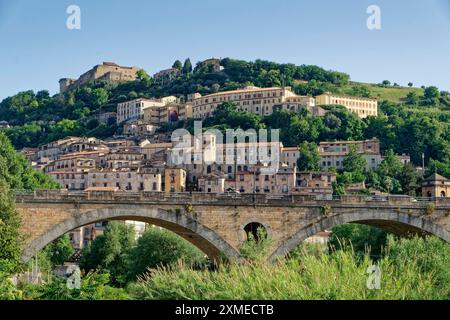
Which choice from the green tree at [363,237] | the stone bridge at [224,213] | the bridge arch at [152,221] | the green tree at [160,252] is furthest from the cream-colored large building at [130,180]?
the bridge arch at [152,221]

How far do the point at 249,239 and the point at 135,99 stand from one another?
336 feet

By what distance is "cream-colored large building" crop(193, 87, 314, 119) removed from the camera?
11600cm

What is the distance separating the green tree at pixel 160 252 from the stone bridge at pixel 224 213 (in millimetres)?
6265

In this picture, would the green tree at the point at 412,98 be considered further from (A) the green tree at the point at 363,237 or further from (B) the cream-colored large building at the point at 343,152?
(A) the green tree at the point at 363,237

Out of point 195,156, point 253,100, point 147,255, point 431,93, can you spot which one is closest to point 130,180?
point 195,156

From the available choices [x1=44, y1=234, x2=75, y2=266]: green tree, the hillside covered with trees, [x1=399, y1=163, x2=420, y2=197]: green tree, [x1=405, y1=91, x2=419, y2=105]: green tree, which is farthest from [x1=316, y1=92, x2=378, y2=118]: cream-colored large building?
[x1=44, y1=234, x2=75, y2=266]: green tree

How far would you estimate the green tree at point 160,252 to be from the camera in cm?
4234

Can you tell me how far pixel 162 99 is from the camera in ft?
440

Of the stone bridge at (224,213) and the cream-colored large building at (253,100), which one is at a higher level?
the cream-colored large building at (253,100)

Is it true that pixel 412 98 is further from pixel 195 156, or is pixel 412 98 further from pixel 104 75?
pixel 195 156

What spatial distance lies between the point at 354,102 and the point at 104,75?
50.5 metres

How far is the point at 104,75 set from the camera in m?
152

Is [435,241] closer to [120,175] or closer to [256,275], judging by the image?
[256,275]
